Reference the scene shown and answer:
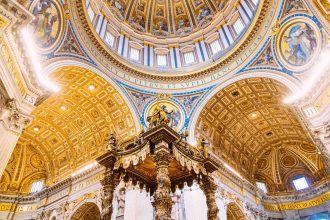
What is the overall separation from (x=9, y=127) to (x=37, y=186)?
11.0m

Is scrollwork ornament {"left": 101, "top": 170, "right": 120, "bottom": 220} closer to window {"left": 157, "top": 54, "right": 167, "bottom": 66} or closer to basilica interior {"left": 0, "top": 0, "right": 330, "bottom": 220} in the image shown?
basilica interior {"left": 0, "top": 0, "right": 330, "bottom": 220}

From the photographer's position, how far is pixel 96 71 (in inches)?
537

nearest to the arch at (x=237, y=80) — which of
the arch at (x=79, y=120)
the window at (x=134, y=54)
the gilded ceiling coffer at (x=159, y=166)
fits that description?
the arch at (x=79, y=120)

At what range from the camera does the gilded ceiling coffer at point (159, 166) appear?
21.6ft

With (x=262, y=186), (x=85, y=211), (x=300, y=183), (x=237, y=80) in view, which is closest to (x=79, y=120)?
(x=85, y=211)

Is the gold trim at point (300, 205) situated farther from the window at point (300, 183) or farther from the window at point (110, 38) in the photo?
the window at point (110, 38)

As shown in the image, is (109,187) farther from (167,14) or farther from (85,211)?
(167,14)

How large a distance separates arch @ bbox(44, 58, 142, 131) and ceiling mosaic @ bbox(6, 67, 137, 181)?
0.21m

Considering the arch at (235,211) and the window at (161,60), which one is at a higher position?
the window at (161,60)

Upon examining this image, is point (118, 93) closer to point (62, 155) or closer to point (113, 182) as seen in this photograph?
point (62, 155)

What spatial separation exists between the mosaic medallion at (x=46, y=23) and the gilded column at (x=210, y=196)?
344 inches

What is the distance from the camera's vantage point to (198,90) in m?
15.7

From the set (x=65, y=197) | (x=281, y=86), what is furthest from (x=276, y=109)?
(x=65, y=197)

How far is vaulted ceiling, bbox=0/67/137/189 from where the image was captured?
14.0 m
